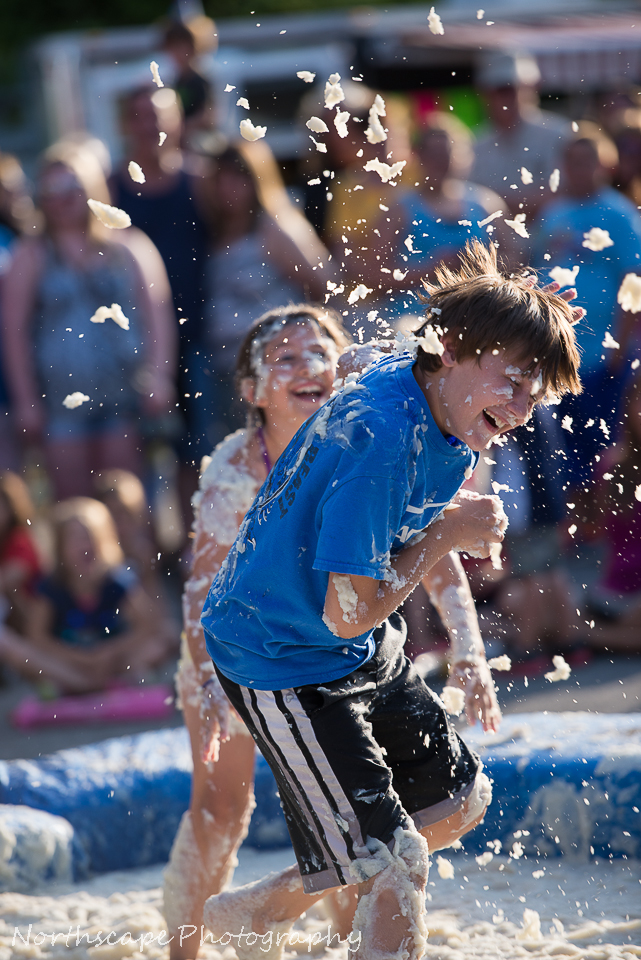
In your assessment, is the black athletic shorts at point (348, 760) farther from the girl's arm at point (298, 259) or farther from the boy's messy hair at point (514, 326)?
the girl's arm at point (298, 259)

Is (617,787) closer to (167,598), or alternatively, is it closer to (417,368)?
(417,368)

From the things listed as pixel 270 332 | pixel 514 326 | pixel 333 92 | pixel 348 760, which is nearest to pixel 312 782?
pixel 348 760

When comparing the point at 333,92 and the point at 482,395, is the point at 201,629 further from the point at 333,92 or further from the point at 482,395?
the point at 333,92

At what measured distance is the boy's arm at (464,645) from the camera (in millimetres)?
2336

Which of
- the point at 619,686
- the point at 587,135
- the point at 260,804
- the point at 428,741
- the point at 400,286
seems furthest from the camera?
the point at 587,135

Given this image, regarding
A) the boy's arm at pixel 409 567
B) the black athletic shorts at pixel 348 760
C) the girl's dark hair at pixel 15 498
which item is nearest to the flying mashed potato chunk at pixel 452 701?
the black athletic shorts at pixel 348 760

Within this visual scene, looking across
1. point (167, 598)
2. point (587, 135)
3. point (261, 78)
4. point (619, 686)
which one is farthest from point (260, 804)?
point (261, 78)

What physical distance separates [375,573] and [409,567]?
0.12 meters

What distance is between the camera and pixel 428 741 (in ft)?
7.47

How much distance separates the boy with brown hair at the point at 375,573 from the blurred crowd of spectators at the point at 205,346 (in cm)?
213

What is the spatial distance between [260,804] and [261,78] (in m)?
6.14

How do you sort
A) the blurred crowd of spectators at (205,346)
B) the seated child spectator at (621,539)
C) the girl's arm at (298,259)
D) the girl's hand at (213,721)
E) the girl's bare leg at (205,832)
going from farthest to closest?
the girl's arm at (298,259)
the seated child spectator at (621,539)
the blurred crowd of spectators at (205,346)
the girl's bare leg at (205,832)
the girl's hand at (213,721)

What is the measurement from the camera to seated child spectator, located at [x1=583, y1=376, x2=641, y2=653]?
4656mm

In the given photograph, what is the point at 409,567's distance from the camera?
1946mm
